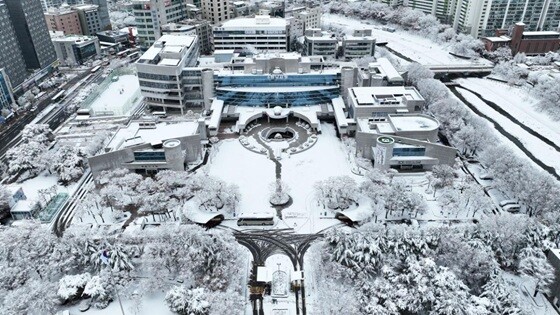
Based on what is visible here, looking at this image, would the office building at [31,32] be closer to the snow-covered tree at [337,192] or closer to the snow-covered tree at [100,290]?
the snow-covered tree at [100,290]

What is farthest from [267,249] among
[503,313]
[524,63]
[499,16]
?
[499,16]

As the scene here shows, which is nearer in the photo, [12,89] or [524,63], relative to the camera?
[12,89]

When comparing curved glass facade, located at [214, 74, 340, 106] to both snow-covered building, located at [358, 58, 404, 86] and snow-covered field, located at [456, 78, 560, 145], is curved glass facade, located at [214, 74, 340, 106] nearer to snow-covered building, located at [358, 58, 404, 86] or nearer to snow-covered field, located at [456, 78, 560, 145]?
snow-covered building, located at [358, 58, 404, 86]

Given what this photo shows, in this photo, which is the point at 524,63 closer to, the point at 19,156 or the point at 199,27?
the point at 199,27

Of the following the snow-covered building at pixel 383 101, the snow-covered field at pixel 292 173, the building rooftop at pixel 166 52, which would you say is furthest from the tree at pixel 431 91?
the building rooftop at pixel 166 52

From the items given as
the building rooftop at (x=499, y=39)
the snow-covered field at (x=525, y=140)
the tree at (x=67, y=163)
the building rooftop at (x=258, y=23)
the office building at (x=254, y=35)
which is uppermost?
the building rooftop at (x=258, y=23)

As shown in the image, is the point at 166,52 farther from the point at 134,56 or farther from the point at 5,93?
the point at 134,56
